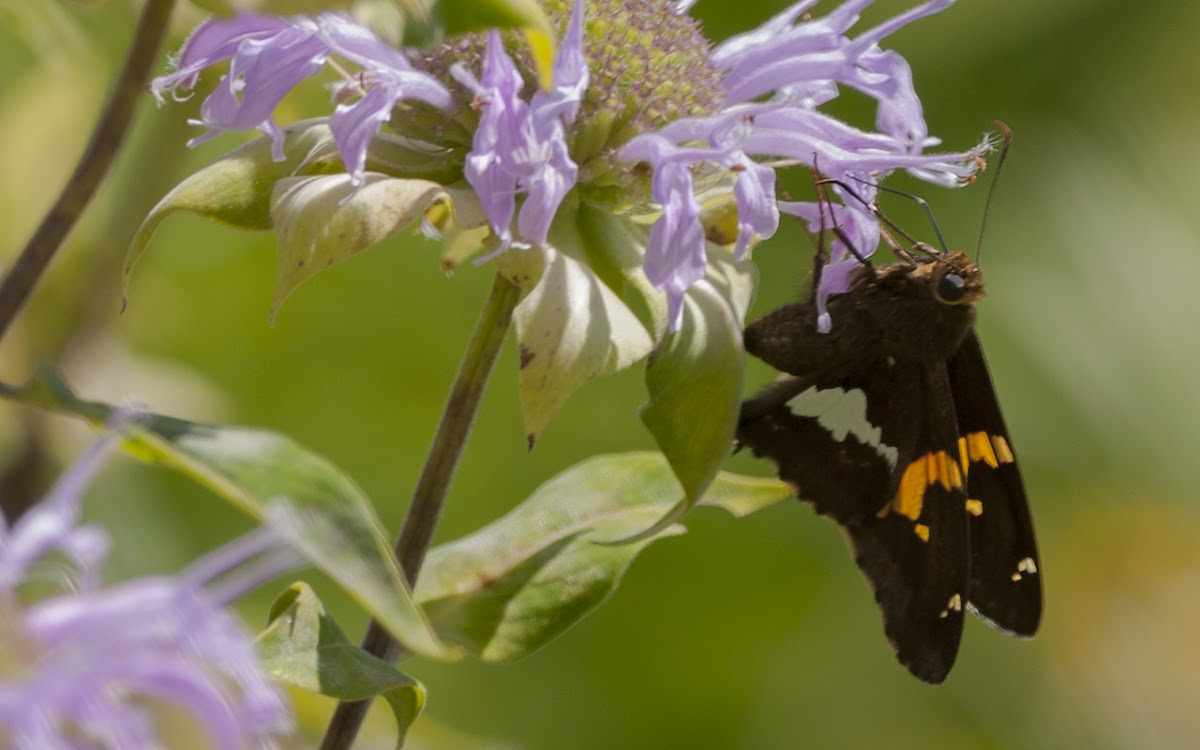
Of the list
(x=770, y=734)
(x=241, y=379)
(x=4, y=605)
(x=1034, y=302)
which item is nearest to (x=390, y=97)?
(x=4, y=605)

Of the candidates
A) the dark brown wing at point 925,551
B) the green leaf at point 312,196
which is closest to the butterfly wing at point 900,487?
the dark brown wing at point 925,551

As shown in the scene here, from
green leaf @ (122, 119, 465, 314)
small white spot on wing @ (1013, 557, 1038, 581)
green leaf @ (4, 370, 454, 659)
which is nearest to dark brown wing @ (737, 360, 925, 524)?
small white spot on wing @ (1013, 557, 1038, 581)

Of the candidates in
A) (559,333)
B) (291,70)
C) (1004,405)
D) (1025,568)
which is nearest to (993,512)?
(1025,568)

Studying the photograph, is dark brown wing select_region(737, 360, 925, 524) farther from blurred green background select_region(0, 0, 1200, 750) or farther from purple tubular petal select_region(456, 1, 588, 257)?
blurred green background select_region(0, 0, 1200, 750)

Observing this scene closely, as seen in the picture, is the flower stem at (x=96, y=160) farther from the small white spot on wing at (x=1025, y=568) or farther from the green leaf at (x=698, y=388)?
the small white spot on wing at (x=1025, y=568)

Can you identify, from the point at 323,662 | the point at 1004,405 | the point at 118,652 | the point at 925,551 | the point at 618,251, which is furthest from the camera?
the point at 1004,405

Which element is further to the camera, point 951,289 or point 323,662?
point 951,289

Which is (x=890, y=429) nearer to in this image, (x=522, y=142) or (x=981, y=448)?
(x=981, y=448)
